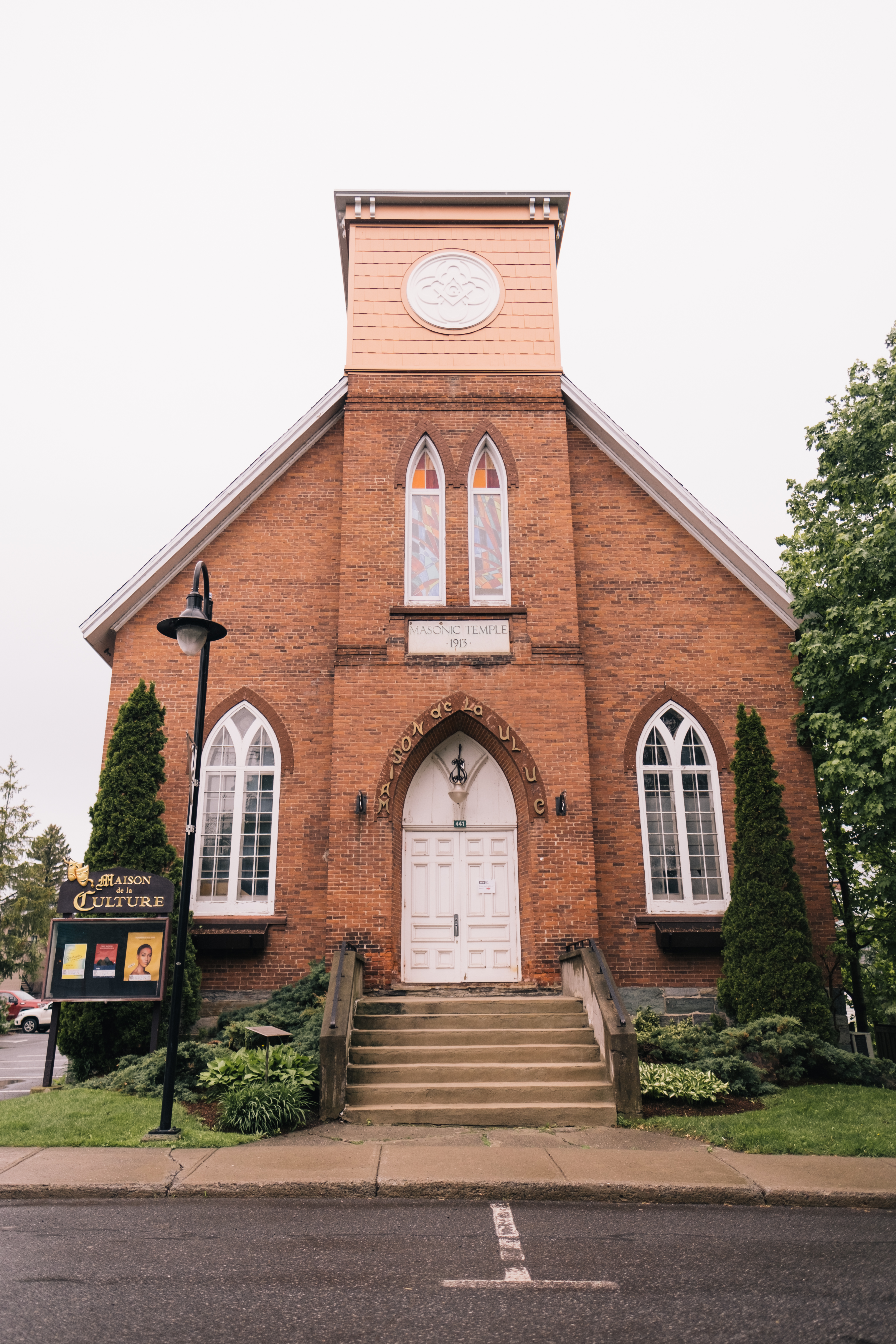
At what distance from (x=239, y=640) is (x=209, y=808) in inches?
101

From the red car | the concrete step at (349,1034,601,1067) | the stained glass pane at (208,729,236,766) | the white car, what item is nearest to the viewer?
the concrete step at (349,1034,601,1067)

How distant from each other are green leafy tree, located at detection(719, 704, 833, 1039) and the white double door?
2889 millimetres

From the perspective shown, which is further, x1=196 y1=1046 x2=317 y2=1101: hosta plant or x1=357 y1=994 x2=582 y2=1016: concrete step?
x1=357 y1=994 x2=582 y2=1016: concrete step

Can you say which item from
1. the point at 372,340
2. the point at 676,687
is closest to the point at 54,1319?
the point at 676,687

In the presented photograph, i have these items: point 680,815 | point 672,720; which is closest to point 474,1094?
point 680,815

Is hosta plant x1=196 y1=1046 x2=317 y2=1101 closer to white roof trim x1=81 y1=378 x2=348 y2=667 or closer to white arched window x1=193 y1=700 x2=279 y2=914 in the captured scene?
white arched window x1=193 y1=700 x2=279 y2=914

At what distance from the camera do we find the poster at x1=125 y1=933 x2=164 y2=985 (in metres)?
10.1

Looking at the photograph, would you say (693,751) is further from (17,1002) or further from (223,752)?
(17,1002)

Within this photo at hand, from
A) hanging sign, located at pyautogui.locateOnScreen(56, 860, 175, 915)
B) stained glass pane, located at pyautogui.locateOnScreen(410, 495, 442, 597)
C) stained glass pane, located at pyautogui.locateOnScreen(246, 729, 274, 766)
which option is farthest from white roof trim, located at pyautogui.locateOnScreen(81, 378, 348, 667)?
hanging sign, located at pyautogui.locateOnScreen(56, 860, 175, 915)

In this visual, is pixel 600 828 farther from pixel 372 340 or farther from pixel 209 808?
pixel 372 340

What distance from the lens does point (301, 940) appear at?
13055 millimetres

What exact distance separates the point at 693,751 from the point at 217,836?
7.08m

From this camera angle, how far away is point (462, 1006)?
11.2 metres

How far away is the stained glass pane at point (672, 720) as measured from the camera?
46.3 ft
